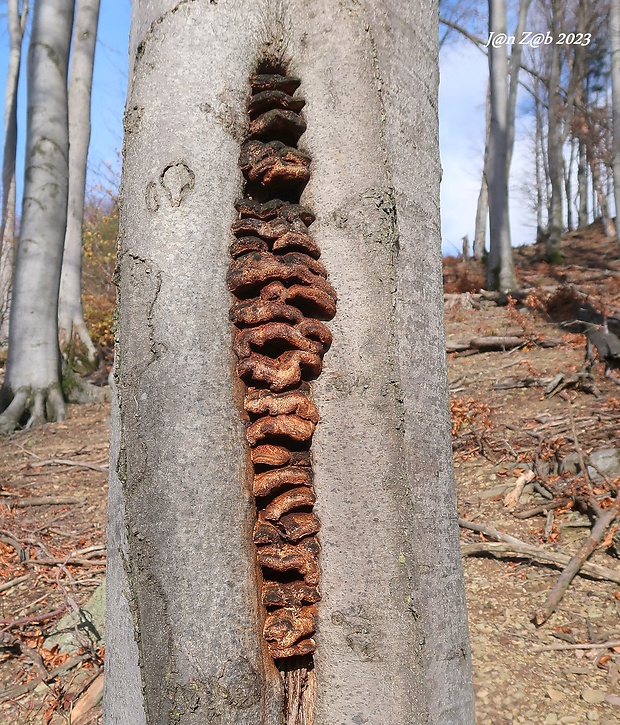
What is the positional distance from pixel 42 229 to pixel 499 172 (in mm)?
10792

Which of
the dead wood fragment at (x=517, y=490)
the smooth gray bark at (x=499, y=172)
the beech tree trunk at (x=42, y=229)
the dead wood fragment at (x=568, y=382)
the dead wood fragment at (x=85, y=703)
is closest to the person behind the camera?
the dead wood fragment at (x=85, y=703)

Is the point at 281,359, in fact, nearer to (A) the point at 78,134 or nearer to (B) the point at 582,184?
(A) the point at 78,134

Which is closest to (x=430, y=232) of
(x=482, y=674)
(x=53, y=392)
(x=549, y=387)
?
(x=482, y=674)

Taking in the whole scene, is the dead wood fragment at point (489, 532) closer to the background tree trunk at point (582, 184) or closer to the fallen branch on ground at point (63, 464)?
the fallen branch on ground at point (63, 464)

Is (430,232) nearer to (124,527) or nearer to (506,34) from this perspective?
(124,527)

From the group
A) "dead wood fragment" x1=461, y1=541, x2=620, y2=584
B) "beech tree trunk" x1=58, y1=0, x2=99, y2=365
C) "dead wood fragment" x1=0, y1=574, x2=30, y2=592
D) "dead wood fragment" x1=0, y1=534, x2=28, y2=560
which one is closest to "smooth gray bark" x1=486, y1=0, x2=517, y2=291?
"beech tree trunk" x1=58, y1=0, x2=99, y2=365

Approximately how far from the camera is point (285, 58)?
141 cm

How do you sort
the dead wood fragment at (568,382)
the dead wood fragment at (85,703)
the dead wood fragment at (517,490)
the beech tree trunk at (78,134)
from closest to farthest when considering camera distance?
the dead wood fragment at (85,703), the dead wood fragment at (517,490), the dead wood fragment at (568,382), the beech tree trunk at (78,134)

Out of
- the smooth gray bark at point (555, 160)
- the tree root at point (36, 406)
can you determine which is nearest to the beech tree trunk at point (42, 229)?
the tree root at point (36, 406)

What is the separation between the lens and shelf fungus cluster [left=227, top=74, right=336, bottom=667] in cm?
123

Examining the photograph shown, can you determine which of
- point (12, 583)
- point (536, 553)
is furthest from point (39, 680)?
point (536, 553)

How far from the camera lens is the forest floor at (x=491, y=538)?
8.74 feet

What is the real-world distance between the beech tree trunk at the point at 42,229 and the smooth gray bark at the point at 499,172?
961cm

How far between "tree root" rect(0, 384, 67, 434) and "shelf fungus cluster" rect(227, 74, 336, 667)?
734cm
